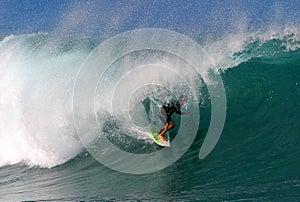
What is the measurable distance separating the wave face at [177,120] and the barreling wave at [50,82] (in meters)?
0.03

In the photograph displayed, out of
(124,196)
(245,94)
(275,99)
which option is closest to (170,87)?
(245,94)

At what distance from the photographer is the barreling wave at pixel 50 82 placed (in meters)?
12.2

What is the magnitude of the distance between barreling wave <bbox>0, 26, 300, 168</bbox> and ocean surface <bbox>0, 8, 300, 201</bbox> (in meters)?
0.04

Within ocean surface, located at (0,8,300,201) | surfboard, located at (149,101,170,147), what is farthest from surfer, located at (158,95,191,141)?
ocean surface, located at (0,8,300,201)

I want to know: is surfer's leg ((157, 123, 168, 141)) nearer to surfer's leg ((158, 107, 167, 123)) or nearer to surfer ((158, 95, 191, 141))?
surfer ((158, 95, 191, 141))

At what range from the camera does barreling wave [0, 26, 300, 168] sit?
12188 millimetres

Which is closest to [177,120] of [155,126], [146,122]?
[146,122]

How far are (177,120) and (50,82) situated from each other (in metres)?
4.98

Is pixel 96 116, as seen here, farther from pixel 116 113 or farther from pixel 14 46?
pixel 14 46

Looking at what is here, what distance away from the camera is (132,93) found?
44.3 feet

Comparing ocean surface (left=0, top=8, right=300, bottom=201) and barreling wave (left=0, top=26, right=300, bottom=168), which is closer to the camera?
ocean surface (left=0, top=8, right=300, bottom=201)

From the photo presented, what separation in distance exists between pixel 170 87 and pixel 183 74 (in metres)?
1.16

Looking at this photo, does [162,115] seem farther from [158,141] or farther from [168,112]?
[158,141]

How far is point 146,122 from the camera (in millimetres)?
11812
